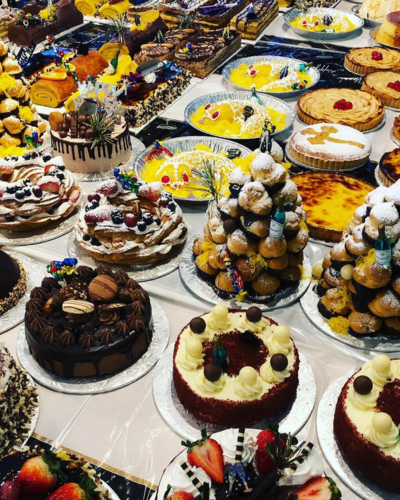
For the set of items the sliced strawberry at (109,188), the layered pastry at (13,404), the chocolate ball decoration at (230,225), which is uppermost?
the chocolate ball decoration at (230,225)

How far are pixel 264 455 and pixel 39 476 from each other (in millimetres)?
899

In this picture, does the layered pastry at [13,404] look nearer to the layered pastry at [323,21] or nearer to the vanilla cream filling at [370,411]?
the vanilla cream filling at [370,411]

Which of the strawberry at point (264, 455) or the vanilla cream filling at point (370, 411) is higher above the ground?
the strawberry at point (264, 455)

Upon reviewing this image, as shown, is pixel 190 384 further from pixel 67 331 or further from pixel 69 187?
pixel 69 187

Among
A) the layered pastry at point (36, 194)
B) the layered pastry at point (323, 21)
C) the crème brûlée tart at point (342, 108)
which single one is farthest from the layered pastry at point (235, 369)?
the layered pastry at point (323, 21)

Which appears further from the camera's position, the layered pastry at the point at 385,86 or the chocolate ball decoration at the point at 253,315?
the layered pastry at the point at 385,86

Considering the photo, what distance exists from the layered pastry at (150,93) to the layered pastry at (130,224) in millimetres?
1755

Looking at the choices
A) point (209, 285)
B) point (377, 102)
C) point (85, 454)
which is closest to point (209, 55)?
point (377, 102)

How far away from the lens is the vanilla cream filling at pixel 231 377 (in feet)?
8.34

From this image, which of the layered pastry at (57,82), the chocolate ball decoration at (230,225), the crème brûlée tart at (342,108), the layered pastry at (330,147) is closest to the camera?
the chocolate ball decoration at (230,225)

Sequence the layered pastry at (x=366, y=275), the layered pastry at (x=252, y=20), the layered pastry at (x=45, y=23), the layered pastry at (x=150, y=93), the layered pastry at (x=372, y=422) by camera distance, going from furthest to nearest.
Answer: the layered pastry at (x=252, y=20)
the layered pastry at (x=45, y=23)
the layered pastry at (x=150, y=93)
the layered pastry at (x=366, y=275)
the layered pastry at (x=372, y=422)

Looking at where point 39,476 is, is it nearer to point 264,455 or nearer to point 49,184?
point 264,455

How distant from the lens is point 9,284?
3314 millimetres

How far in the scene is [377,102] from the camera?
5.48 metres
